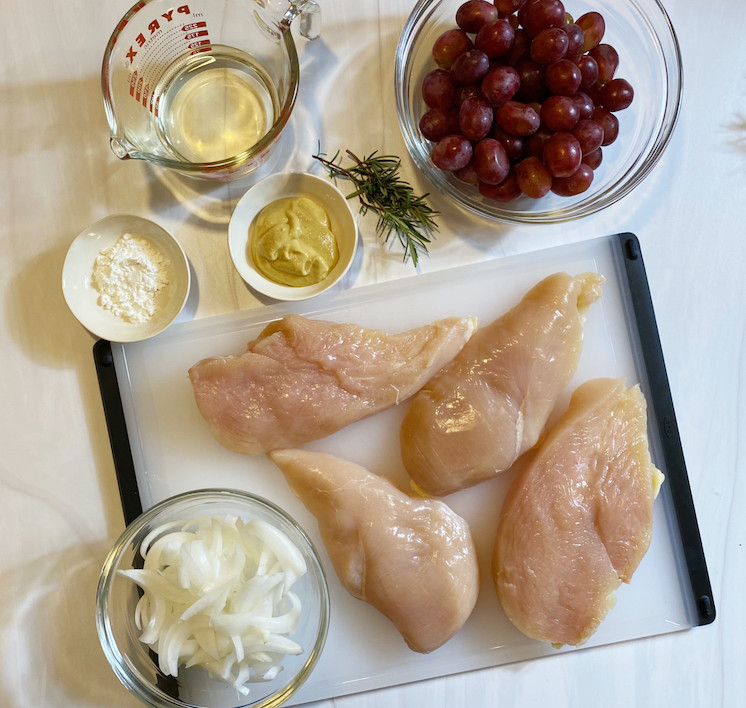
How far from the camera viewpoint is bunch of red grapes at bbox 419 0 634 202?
1114mm

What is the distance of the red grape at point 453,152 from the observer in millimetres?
1146

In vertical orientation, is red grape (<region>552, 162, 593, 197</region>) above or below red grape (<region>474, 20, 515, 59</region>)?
below

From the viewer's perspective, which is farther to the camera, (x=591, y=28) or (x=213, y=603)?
(x=591, y=28)

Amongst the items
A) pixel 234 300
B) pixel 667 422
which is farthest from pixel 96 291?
pixel 667 422

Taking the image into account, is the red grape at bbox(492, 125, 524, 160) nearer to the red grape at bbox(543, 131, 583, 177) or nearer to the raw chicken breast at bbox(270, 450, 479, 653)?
the red grape at bbox(543, 131, 583, 177)

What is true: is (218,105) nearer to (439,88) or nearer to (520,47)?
(439,88)

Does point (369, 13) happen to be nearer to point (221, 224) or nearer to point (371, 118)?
point (371, 118)

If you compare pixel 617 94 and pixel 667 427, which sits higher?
pixel 617 94

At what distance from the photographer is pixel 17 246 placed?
4.31 ft

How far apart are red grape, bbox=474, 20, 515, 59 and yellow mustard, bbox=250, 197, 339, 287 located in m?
0.41

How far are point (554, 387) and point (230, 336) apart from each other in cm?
65

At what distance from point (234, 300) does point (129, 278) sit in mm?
202

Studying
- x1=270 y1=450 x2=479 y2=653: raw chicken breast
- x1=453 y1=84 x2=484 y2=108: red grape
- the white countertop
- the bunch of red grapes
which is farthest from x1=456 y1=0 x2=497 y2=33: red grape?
x1=270 y1=450 x2=479 y2=653: raw chicken breast

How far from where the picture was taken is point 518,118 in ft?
3.65
